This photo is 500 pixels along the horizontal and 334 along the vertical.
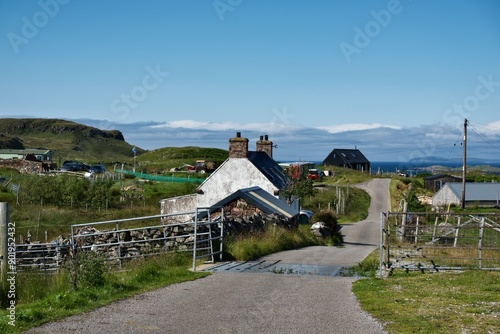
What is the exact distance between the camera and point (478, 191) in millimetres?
78125

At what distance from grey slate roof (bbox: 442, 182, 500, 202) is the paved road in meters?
65.0

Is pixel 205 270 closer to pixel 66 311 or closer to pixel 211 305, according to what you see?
pixel 211 305

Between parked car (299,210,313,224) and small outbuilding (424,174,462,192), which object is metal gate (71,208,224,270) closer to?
parked car (299,210,313,224)

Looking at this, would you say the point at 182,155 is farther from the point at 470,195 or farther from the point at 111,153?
the point at 470,195

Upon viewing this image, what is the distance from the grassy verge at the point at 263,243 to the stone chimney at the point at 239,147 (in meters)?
8.67

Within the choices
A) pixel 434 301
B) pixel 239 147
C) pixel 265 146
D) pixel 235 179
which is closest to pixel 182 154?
pixel 265 146

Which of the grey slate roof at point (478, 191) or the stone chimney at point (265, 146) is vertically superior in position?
the stone chimney at point (265, 146)

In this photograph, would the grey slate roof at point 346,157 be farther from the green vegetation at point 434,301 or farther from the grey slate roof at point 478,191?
the green vegetation at point 434,301

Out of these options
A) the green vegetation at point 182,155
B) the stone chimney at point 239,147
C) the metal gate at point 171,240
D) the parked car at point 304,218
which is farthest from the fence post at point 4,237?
the green vegetation at point 182,155

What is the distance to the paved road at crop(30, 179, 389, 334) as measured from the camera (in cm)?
967

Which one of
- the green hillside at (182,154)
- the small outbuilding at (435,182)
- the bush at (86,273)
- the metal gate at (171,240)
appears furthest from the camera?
the green hillside at (182,154)

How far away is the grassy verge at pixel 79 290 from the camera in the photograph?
32.3ft

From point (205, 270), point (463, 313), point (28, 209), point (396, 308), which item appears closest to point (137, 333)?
point (396, 308)

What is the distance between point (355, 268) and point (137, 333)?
33.2 ft
